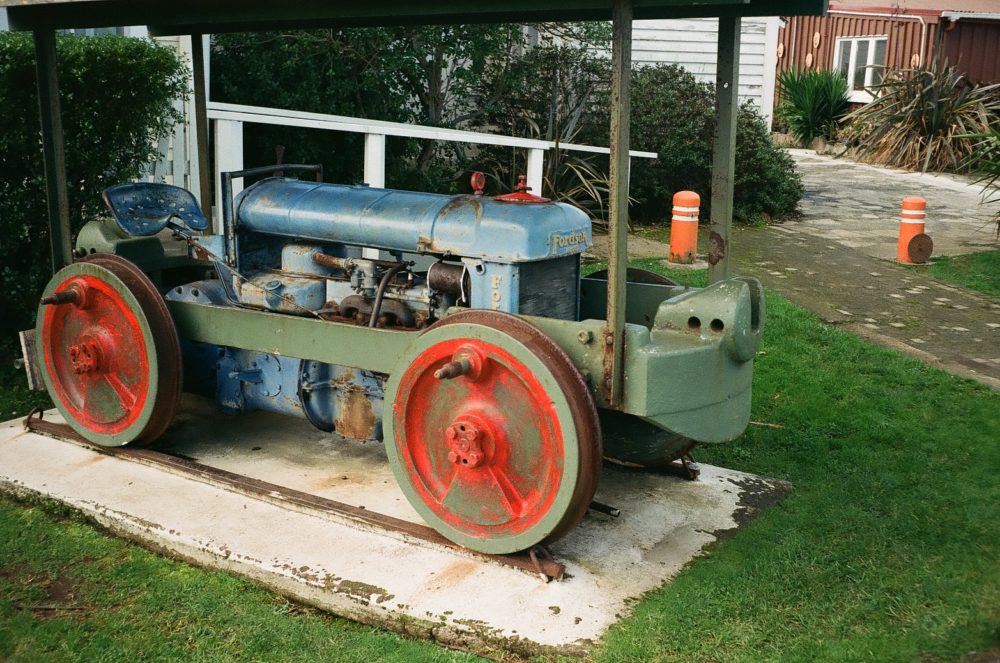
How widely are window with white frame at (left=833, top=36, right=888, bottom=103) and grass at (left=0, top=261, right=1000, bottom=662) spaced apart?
18.8 meters

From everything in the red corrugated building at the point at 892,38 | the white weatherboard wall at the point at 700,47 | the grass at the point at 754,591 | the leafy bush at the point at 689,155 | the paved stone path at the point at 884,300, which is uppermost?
the red corrugated building at the point at 892,38

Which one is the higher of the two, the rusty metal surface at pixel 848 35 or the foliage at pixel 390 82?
the rusty metal surface at pixel 848 35

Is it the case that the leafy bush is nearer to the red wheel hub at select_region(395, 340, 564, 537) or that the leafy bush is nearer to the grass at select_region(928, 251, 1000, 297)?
the grass at select_region(928, 251, 1000, 297)

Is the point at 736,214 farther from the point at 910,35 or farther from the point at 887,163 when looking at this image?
the point at 910,35

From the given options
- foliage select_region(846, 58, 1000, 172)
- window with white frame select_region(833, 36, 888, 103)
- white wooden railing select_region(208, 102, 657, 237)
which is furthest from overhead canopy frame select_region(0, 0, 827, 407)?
window with white frame select_region(833, 36, 888, 103)

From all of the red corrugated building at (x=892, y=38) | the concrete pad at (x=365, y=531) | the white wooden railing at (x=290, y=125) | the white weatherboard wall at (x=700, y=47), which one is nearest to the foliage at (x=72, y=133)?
the white wooden railing at (x=290, y=125)

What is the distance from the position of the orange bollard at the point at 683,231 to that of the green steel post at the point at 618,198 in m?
7.03

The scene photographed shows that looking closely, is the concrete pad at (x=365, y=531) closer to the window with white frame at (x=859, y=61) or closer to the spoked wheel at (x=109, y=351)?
the spoked wheel at (x=109, y=351)

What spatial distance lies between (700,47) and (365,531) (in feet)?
43.1

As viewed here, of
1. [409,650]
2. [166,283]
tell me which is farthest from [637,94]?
[409,650]

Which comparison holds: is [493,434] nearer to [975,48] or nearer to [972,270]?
[972,270]

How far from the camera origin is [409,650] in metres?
3.67

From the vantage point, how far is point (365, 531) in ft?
14.6

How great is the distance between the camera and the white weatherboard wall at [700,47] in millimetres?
15875
